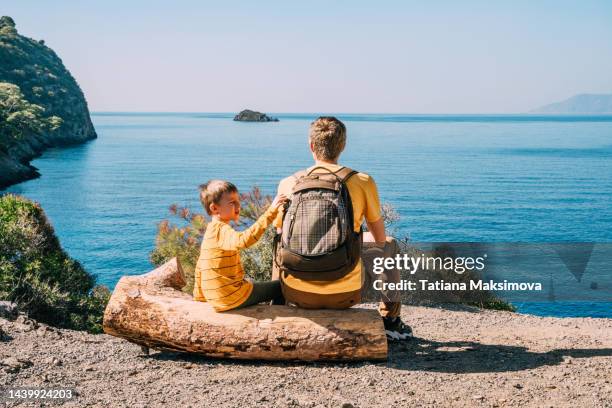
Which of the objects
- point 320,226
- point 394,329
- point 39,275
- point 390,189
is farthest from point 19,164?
point 320,226

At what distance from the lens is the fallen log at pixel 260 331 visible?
5836 millimetres

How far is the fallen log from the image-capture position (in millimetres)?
5836

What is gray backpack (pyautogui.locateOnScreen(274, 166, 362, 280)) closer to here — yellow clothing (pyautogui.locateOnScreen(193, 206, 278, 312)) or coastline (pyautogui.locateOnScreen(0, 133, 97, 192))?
yellow clothing (pyautogui.locateOnScreen(193, 206, 278, 312))

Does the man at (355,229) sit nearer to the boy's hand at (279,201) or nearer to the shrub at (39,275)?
the boy's hand at (279,201)

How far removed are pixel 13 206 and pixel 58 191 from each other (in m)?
47.1

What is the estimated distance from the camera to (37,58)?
11581 centimetres

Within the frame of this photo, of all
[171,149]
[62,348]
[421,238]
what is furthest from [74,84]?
[62,348]

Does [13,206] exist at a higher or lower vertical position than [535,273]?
higher

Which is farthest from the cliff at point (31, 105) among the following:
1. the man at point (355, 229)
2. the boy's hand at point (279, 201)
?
the boy's hand at point (279, 201)

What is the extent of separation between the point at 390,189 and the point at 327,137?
48148 mm

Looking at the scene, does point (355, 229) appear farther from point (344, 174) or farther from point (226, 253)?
point (226, 253)

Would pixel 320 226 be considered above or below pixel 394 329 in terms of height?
above

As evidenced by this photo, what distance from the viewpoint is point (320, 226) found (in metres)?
5.36

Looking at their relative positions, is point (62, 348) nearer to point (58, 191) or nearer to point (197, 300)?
point (197, 300)
